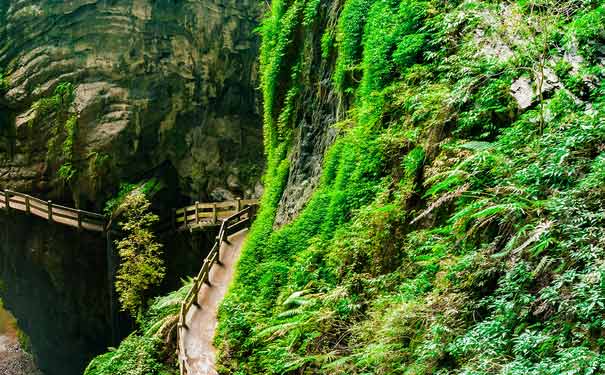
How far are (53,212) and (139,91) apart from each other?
216 inches

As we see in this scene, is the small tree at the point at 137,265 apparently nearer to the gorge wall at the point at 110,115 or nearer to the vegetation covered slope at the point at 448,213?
the gorge wall at the point at 110,115

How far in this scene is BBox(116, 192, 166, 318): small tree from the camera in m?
16.6

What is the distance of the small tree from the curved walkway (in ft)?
13.2

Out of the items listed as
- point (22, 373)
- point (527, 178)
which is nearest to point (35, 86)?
point (22, 373)

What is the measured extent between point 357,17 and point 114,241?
11.7 m

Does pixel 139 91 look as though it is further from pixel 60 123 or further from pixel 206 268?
pixel 206 268

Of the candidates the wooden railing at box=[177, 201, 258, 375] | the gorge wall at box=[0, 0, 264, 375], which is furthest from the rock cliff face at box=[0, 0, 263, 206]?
the wooden railing at box=[177, 201, 258, 375]

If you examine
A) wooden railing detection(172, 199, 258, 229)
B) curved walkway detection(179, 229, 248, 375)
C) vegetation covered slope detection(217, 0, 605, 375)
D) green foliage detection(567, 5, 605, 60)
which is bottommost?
curved walkway detection(179, 229, 248, 375)

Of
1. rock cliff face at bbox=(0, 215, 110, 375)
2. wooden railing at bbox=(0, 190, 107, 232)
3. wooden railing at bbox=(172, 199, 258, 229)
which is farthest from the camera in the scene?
rock cliff face at bbox=(0, 215, 110, 375)

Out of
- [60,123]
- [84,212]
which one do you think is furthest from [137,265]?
[60,123]

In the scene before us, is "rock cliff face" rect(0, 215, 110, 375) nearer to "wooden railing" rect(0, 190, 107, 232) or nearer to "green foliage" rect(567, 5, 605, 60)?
"wooden railing" rect(0, 190, 107, 232)

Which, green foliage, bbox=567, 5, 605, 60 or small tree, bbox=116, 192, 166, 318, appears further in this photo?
small tree, bbox=116, 192, 166, 318

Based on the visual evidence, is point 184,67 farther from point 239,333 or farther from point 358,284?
point 358,284

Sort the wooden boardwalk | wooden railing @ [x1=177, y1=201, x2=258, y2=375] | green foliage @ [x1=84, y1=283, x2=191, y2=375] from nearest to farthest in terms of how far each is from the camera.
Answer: wooden railing @ [x1=177, y1=201, x2=258, y2=375]
green foliage @ [x1=84, y1=283, x2=191, y2=375]
the wooden boardwalk
